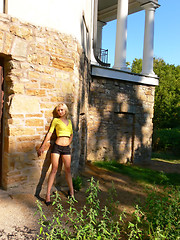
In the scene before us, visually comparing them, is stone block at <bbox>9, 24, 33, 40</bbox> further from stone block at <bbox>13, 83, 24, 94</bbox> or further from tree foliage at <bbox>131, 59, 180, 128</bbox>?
Result: tree foliage at <bbox>131, 59, 180, 128</bbox>

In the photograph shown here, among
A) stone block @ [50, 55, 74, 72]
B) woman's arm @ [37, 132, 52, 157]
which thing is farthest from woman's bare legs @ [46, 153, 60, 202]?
stone block @ [50, 55, 74, 72]

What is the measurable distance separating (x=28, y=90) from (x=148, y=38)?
6.93 metres

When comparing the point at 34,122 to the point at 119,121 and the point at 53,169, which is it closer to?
the point at 53,169

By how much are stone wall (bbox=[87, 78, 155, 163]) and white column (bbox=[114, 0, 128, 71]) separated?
2.42 feet

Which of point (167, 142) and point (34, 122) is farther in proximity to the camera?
point (167, 142)

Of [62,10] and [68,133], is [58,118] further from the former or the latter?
[62,10]

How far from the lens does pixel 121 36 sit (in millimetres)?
8242

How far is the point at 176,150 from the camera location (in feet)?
45.9

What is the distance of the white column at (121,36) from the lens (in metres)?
8.20

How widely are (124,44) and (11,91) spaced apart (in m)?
5.59

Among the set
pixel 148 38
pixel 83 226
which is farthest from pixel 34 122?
pixel 148 38

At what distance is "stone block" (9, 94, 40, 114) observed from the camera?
378 centimetres

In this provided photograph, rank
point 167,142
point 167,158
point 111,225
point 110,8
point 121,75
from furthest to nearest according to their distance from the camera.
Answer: point 167,142
point 167,158
point 110,8
point 121,75
point 111,225

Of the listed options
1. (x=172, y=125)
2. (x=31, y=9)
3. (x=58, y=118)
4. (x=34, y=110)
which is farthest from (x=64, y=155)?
(x=172, y=125)
